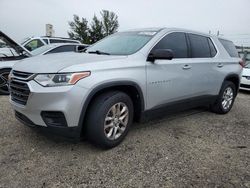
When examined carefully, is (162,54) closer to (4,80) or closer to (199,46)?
(199,46)

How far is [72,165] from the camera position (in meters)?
3.09

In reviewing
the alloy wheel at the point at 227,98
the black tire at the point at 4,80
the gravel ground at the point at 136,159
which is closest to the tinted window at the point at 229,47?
the alloy wheel at the point at 227,98

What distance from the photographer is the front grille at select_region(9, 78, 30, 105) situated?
122 inches

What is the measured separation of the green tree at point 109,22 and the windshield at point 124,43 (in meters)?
26.3

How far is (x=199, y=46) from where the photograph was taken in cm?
489

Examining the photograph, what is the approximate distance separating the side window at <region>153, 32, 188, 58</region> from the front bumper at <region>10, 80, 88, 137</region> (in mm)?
1633

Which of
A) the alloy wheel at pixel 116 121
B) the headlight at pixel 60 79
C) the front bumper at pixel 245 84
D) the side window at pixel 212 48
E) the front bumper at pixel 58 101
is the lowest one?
the front bumper at pixel 245 84

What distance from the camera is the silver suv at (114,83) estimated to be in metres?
2.99

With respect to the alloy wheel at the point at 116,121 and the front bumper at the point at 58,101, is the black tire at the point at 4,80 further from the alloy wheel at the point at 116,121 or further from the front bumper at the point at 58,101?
the alloy wheel at the point at 116,121

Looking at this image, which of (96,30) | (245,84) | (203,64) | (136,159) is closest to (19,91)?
(136,159)

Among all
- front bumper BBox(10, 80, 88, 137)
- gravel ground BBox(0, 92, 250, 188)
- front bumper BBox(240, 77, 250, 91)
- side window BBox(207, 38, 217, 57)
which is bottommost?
front bumper BBox(240, 77, 250, 91)

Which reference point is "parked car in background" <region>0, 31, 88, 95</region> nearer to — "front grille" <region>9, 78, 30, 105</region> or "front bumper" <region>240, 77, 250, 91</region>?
"front grille" <region>9, 78, 30, 105</region>

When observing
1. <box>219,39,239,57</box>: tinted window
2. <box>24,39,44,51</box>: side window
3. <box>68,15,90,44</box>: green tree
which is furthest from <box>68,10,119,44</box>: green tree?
<box>219,39,239,57</box>: tinted window

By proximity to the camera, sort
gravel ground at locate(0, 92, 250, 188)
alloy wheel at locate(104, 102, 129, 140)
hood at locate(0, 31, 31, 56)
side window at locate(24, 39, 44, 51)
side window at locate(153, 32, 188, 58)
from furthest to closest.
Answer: side window at locate(24, 39, 44, 51) → hood at locate(0, 31, 31, 56) → side window at locate(153, 32, 188, 58) → alloy wheel at locate(104, 102, 129, 140) → gravel ground at locate(0, 92, 250, 188)
